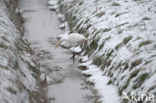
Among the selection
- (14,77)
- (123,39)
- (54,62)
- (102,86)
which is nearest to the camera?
(14,77)

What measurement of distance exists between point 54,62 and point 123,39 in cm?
266

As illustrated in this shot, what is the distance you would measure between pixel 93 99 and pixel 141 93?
1.52 metres

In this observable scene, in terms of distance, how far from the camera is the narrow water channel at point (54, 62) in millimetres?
5996

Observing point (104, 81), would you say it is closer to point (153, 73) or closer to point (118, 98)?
point (118, 98)

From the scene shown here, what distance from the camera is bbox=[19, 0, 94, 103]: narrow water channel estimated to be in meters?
6.00

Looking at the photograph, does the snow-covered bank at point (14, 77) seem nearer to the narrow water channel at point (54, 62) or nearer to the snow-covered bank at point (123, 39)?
the narrow water channel at point (54, 62)

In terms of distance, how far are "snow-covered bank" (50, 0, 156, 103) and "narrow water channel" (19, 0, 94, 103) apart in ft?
2.52

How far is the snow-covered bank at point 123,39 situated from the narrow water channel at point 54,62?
768 millimetres

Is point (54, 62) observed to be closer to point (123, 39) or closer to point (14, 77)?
point (123, 39)

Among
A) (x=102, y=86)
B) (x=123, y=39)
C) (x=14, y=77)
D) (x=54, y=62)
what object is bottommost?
(x=54, y=62)

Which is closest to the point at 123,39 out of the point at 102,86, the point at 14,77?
the point at 102,86

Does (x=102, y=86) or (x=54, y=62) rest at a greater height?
(x=102, y=86)

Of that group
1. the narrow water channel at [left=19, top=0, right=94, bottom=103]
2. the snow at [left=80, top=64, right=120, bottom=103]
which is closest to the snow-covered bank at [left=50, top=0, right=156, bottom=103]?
the snow at [left=80, top=64, right=120, bottom=103]

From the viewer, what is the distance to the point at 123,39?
674cm
